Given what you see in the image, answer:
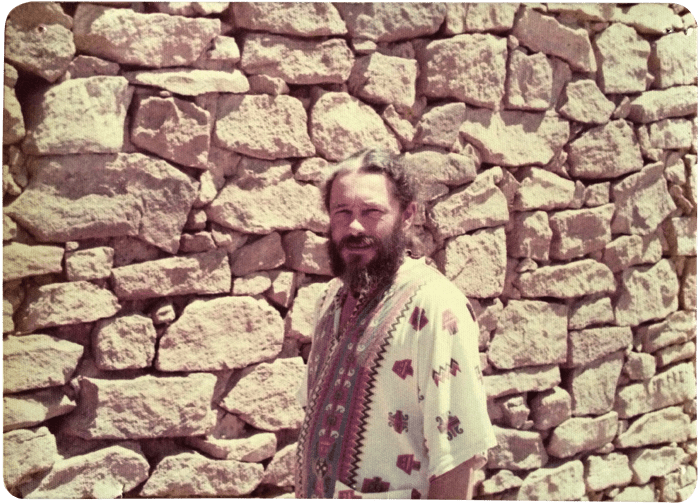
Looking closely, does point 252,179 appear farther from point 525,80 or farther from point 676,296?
point 676,296

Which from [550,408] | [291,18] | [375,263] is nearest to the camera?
[375,263]

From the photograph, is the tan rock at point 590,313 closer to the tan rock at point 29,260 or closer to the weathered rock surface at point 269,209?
the weathered rock surface at point 269,209

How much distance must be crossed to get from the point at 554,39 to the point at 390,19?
2.27ft

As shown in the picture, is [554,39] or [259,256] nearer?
[259,256]

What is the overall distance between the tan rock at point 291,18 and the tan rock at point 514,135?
614 mm

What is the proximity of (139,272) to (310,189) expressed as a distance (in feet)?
2.00

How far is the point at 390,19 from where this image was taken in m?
2.67

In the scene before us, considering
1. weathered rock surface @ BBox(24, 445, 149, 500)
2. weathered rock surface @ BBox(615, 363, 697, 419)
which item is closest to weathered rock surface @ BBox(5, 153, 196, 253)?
weathered rock surface @ BBox(24, 445, 149, 500)

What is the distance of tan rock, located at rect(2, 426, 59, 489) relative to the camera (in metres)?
2.14

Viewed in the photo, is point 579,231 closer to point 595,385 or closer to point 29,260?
point 595,385


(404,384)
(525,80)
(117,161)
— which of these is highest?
(525,80)

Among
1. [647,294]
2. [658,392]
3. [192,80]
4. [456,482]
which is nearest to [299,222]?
[192,80]

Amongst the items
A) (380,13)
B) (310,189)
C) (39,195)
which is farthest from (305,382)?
(380,13)

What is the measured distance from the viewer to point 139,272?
235 centimetres
